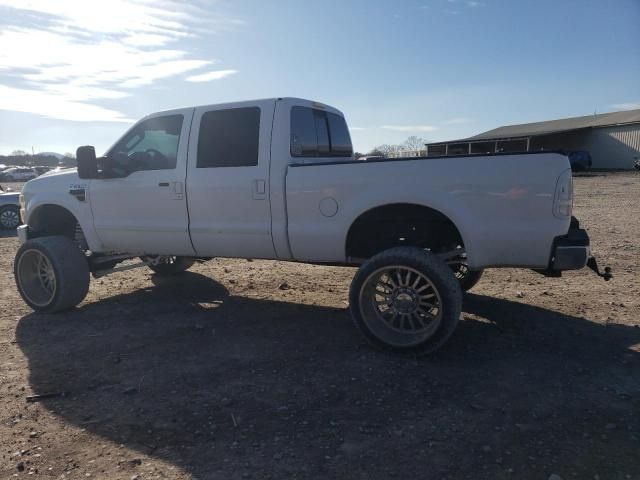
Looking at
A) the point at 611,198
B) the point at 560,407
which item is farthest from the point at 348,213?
the point at 611,198

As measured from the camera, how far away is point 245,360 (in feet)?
13.2

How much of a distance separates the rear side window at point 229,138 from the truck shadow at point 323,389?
165 cm

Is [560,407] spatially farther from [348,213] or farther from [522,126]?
[522,126]

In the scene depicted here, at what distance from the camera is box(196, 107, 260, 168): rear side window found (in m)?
4.65

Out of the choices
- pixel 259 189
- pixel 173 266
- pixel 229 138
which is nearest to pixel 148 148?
pixel 229 138

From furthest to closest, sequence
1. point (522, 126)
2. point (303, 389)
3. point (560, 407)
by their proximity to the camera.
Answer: point (522, 126) < point (303, 389) < point (560, 407)

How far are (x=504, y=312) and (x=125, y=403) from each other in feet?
A: 12.2

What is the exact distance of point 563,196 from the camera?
353cm

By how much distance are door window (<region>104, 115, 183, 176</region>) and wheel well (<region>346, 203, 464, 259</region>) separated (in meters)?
2.06

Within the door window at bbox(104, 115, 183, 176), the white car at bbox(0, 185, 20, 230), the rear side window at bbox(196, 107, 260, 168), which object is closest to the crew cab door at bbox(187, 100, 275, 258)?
the rear side window at bbox(196, 107, 260, 168)

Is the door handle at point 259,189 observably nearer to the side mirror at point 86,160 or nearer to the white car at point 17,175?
the side mirror at point 86,160

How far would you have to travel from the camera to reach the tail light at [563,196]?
11.5 feet

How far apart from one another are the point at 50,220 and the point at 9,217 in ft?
29.7

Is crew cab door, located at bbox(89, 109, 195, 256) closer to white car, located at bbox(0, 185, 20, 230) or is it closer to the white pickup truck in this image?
the white pickup truck
